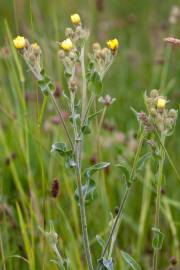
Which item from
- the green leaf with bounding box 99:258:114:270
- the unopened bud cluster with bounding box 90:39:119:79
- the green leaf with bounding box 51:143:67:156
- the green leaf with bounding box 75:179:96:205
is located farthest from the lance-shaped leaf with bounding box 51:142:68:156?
the green leaf with bounding box 99:258:114:270

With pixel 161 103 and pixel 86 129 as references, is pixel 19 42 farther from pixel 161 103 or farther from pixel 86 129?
pixel 161 103

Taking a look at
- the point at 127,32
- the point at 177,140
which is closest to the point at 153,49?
the point at 127,32

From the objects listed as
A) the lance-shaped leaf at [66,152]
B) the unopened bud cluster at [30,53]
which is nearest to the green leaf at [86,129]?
the lance-shaped leaf at [66,152]

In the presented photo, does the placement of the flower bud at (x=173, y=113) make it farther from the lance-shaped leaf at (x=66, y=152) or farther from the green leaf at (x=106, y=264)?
the green leaf at (x=106, y=264)

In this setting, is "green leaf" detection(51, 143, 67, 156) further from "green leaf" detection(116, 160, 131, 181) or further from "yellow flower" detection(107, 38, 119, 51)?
"yellow flower" detection(107, 38, 119, 51)

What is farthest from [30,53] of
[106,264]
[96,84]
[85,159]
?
[85,159]

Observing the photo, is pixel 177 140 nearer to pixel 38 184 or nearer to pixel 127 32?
pixel 38 184
